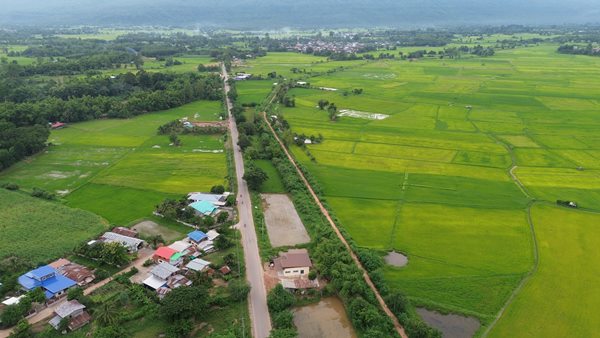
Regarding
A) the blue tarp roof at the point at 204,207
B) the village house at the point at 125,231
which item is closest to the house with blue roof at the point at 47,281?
the village house at the point at 125,231

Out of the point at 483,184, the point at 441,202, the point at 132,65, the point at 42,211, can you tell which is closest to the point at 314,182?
the point at 441,202

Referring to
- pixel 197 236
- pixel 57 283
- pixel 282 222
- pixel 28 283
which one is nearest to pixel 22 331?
pixel 57 283

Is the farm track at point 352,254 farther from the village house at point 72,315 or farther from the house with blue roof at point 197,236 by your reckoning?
the village house at point 72,315

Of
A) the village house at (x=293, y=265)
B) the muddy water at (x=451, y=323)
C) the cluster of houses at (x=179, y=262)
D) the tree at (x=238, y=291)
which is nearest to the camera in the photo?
the muddy water at (x=451, y=323)

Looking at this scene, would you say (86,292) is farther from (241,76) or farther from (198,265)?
(241,76)

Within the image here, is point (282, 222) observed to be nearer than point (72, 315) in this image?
No
